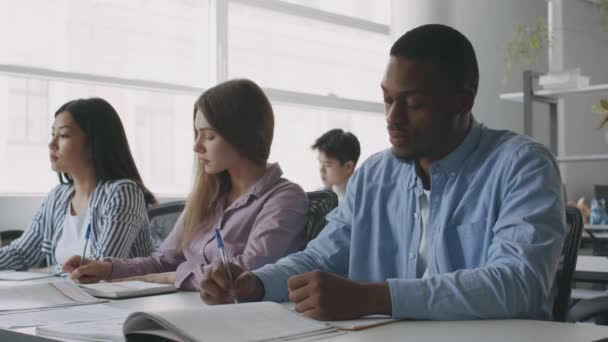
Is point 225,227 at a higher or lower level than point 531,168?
lower

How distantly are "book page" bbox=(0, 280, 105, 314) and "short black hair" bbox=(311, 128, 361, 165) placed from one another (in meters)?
2.86

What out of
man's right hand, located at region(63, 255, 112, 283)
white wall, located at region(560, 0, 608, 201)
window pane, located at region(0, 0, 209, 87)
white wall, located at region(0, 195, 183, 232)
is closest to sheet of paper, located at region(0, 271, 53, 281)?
man's right hand, located at region(63, 255, 112, 283)

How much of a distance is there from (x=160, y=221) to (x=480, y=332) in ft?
5.46

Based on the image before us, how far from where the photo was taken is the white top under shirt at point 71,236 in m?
2.43

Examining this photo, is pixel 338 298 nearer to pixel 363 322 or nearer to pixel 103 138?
pixel 363 322

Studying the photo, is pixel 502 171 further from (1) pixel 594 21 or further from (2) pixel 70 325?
(1) pixel 594 21

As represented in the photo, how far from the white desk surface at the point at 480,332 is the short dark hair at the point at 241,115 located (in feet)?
3.04

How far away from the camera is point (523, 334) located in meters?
1.08

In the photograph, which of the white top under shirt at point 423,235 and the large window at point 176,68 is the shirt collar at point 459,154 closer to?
the white top under shirt at point 423,235

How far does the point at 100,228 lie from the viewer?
7.95 feet

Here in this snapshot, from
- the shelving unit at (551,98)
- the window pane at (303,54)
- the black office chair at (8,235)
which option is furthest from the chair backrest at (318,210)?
the window pane at (303,54)

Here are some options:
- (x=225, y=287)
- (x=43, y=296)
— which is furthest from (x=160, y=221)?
(x=225, y=287)

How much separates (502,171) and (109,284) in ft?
2.99

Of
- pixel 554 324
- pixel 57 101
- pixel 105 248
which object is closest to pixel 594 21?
pixel 57 101
